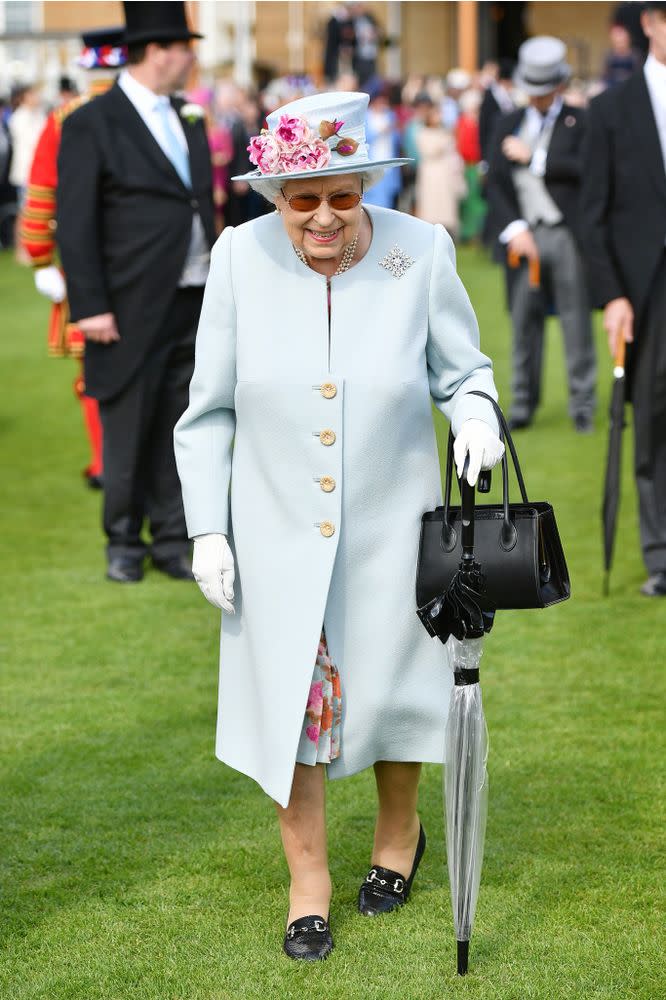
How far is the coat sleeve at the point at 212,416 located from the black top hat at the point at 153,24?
325 cm

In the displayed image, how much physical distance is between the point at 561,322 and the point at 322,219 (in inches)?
276

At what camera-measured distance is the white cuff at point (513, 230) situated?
10.1m

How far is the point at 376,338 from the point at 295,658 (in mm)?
716

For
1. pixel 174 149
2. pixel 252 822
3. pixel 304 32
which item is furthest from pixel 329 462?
pixel 304 32

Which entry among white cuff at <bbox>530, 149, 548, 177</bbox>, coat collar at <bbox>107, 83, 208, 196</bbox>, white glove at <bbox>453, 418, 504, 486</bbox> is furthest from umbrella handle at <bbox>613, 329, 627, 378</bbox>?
white cuff at <bbox>530, 149, 548, 177</bbox>

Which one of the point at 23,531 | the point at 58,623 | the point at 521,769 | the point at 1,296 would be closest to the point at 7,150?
the point at 1,296

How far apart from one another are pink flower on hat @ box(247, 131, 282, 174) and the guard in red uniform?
12.3 ft

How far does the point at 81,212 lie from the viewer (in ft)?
22.1

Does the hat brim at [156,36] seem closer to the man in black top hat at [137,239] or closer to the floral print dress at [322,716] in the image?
the man in black top hat at [137,239]

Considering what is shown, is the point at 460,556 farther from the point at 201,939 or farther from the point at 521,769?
the point at 521,769

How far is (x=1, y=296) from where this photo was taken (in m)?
19.0

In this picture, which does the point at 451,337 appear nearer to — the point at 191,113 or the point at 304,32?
the point at 191,113

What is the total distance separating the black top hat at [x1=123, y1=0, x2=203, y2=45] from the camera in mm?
6727

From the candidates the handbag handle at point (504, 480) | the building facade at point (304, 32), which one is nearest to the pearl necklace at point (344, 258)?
the handbag handle at point (504, 480)
